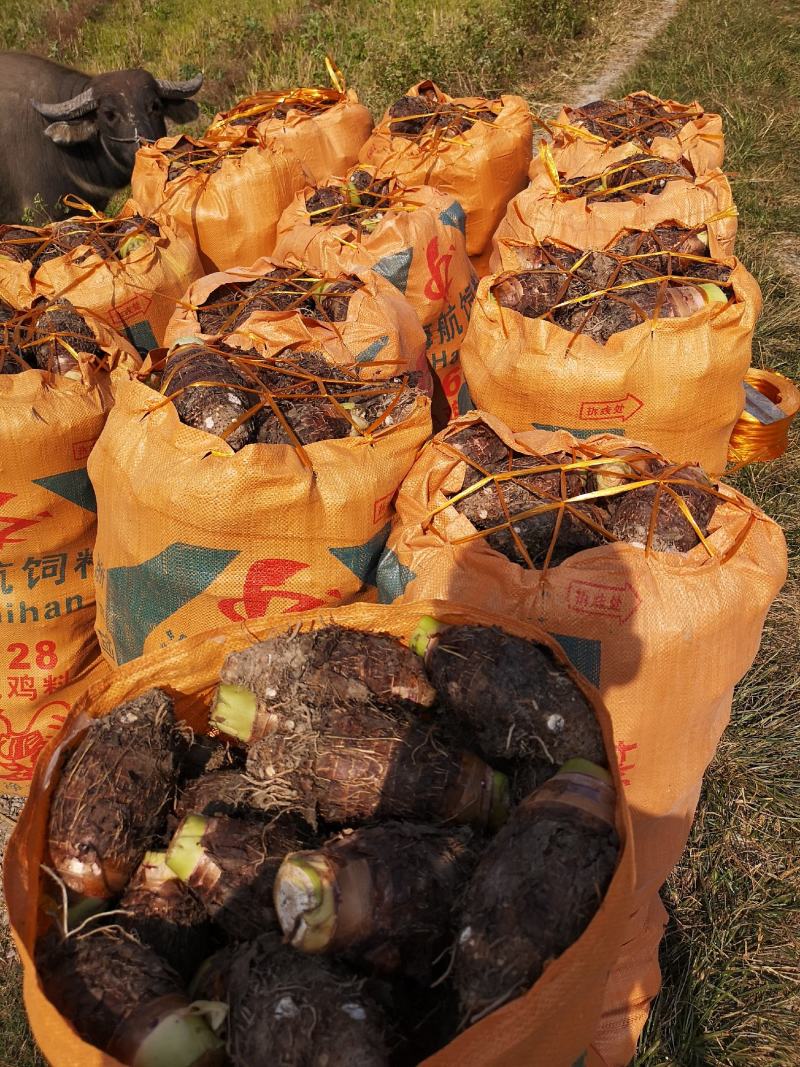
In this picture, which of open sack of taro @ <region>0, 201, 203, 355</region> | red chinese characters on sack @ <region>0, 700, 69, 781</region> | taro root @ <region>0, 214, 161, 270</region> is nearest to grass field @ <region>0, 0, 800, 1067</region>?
red chinese characters on sack @ <region>0, 700, 69, 781</region>

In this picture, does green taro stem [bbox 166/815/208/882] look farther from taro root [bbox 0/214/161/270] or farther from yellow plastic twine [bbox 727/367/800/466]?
yellow plastic twine [bbox 727/367/800/466]

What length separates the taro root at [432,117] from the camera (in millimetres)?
4930

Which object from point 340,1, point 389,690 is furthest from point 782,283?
point 340,1

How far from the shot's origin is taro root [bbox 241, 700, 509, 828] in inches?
70.4

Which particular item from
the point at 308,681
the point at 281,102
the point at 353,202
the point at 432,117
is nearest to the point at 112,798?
the point at 308,681

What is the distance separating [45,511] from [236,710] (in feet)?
4.50

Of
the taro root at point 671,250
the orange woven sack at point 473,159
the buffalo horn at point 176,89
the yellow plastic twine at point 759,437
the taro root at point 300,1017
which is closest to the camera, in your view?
the taro root at point 300,1017

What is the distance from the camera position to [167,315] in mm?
3840

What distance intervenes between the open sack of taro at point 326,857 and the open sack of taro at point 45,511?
1.16 m

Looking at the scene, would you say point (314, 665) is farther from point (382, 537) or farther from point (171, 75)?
point (171, 75)

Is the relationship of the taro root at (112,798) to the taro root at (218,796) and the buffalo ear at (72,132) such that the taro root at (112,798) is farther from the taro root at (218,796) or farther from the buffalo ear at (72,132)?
the buffalo ear at (72,132)

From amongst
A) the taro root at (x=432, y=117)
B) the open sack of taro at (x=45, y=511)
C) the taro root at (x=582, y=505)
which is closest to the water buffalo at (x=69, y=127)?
the taro root at (x=432, y=117)

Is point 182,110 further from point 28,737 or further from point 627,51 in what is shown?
point 627,51

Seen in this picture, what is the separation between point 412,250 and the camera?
3713 mm
